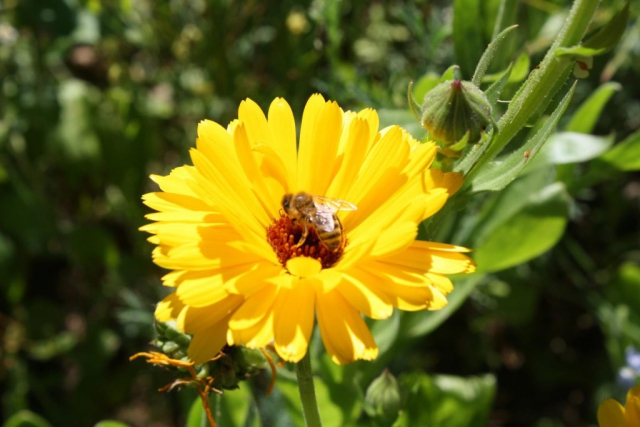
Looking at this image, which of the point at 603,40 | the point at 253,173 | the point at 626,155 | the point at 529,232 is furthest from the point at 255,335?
the point at 626,155

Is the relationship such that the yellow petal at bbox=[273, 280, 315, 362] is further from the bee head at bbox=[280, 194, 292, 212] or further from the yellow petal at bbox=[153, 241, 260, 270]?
the bee head at bbox=[280, 194, 292, 212]

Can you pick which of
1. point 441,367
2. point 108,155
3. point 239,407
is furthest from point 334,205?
point 108,155

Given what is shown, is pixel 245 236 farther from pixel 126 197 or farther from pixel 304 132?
pixel 126 197

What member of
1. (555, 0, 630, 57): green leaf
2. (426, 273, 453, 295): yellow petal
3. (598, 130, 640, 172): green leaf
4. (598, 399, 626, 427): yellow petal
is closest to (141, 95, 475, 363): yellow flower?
(426, 273, 453, 295): yellow petal

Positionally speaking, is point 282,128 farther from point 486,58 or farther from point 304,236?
point 486,58

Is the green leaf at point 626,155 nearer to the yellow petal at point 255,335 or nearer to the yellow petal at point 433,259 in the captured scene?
the yellow petal at point 433,259

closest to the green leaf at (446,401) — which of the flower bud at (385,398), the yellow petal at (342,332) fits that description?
the flower bud at (385,398)
